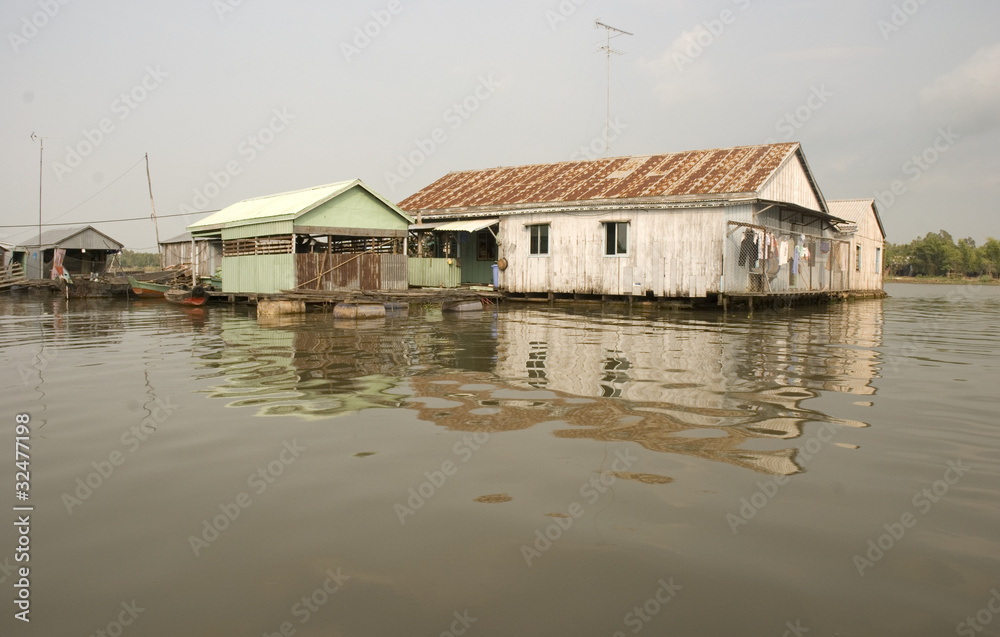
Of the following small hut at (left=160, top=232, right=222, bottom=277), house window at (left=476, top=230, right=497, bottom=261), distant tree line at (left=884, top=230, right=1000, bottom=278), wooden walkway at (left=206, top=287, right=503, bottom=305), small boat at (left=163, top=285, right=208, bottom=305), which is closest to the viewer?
wooden walkway at (left=206, top=287, right=503, bottom=305)

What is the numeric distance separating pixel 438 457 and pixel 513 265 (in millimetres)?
20744

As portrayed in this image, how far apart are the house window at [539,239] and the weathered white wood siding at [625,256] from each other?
0.19 metres

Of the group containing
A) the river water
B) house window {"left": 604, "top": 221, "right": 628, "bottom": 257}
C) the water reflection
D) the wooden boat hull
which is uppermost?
house window {"left": 604, "top": 221, "right": 628, "bottom": 257}

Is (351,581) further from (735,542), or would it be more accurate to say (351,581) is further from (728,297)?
(728,297)

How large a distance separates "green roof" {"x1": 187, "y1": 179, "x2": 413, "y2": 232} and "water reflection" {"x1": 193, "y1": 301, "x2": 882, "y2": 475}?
21.6 feet

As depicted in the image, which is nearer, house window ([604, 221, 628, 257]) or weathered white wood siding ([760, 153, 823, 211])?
weathered white wood siding ([760, 153, 823, 211])

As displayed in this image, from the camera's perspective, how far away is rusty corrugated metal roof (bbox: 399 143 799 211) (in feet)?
72.9

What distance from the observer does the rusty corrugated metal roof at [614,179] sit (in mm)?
22219

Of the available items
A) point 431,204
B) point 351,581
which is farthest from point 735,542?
point 431,204

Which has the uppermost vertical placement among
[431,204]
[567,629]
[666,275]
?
[431,204]

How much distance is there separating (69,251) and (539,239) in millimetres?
33784

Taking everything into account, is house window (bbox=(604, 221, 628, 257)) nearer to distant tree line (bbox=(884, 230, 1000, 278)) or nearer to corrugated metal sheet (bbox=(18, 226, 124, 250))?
corrugated metal sheet (bbox=(18, 226, 124, 250))

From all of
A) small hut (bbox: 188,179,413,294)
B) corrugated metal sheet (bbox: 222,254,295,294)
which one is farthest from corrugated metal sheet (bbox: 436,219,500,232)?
corrugated metal sheet (bbox: 222,254,295,294)

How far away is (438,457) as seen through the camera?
16.2 feet
